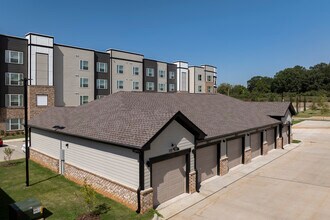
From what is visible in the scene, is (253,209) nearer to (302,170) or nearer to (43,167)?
(302,170)

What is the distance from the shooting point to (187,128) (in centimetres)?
1440

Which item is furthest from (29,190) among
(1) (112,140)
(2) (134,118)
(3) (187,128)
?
(3) (187,128)

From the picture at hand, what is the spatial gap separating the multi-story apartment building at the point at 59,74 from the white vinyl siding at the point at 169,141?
27.9 m

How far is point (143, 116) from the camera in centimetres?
1455

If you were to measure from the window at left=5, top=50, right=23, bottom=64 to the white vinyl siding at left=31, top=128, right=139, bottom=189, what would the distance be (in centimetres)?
2520

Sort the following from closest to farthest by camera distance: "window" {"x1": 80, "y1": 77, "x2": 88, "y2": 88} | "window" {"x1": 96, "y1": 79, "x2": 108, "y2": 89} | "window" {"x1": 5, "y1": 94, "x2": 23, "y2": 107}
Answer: "window" {"x1": 5, "y1": 94, "x2": 23, "y2": 107} → "window" {"x1": 80, "y1": 77, "x2": 88, "y2": 88} → "window" {"x1": 96, "y1": 79, "x2": 108, "y2": 89}

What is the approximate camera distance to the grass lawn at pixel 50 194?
11.7m

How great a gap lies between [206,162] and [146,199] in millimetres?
6494

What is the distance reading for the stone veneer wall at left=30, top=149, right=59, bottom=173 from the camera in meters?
18.3

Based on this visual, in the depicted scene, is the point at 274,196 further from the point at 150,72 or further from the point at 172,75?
the point at 172,75

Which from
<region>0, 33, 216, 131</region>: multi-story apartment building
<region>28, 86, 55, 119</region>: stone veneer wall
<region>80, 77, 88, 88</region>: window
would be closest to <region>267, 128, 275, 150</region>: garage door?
<region>0, 33, 216, 131</region>: multi-story apartment building

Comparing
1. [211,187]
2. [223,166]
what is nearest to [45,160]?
[211,187]

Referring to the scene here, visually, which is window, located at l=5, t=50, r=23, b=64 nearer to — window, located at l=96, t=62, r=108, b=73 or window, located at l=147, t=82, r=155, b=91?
window, located at l=96, t=62, r=108, b=73

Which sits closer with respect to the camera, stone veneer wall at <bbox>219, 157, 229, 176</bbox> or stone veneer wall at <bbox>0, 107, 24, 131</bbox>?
stone veneer wall at <bbox>219, 157, 229, 176</bbox>
